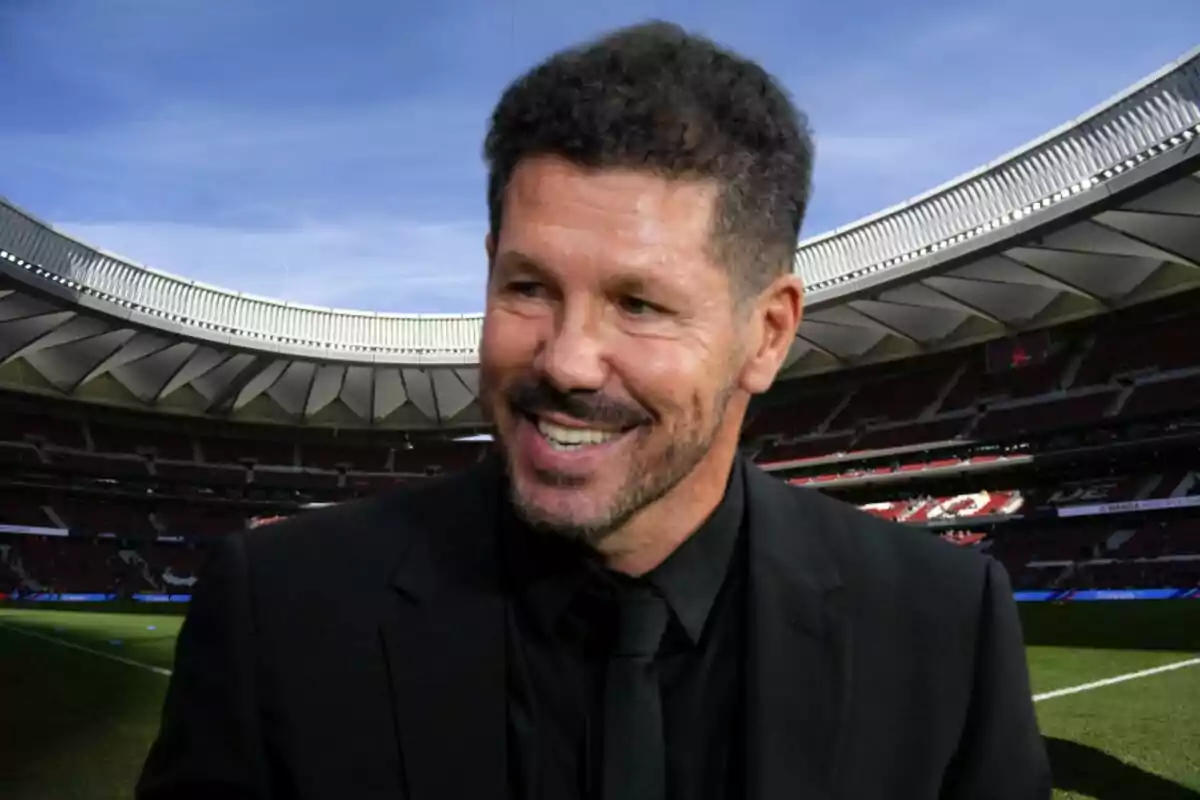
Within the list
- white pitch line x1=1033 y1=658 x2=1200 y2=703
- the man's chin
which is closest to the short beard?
the man's chin

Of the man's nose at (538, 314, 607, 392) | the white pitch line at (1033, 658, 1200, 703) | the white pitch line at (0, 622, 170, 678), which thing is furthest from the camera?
the white pitch line at (0, 622, 170, 678)

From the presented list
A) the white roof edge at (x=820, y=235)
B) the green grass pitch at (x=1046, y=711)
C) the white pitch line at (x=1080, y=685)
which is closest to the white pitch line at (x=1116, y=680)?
the white pitch line at (x=1080, y=685)

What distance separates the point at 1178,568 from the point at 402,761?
86.4 ft

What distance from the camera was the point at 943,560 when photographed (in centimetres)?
181

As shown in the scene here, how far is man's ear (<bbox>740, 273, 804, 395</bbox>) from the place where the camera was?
5.22ft

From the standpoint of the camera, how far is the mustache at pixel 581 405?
1.42m

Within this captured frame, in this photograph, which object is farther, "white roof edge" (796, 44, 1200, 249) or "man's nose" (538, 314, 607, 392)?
"white roof edge" (796, 44, 1200, 249)

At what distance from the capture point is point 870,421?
3691cm

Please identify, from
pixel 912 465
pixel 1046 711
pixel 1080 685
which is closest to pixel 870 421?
pixel 912 465

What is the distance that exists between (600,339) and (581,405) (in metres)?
0.10

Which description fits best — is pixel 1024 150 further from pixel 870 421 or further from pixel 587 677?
pixel 587 677

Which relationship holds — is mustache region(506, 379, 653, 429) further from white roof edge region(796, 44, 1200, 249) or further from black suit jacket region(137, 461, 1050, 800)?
white roof edge region(796, 44, 1200, 249)

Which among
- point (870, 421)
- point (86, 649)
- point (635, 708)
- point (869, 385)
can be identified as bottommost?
point (86, 649)

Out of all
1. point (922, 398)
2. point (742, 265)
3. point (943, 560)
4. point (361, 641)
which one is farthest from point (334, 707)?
point (922, 398)
